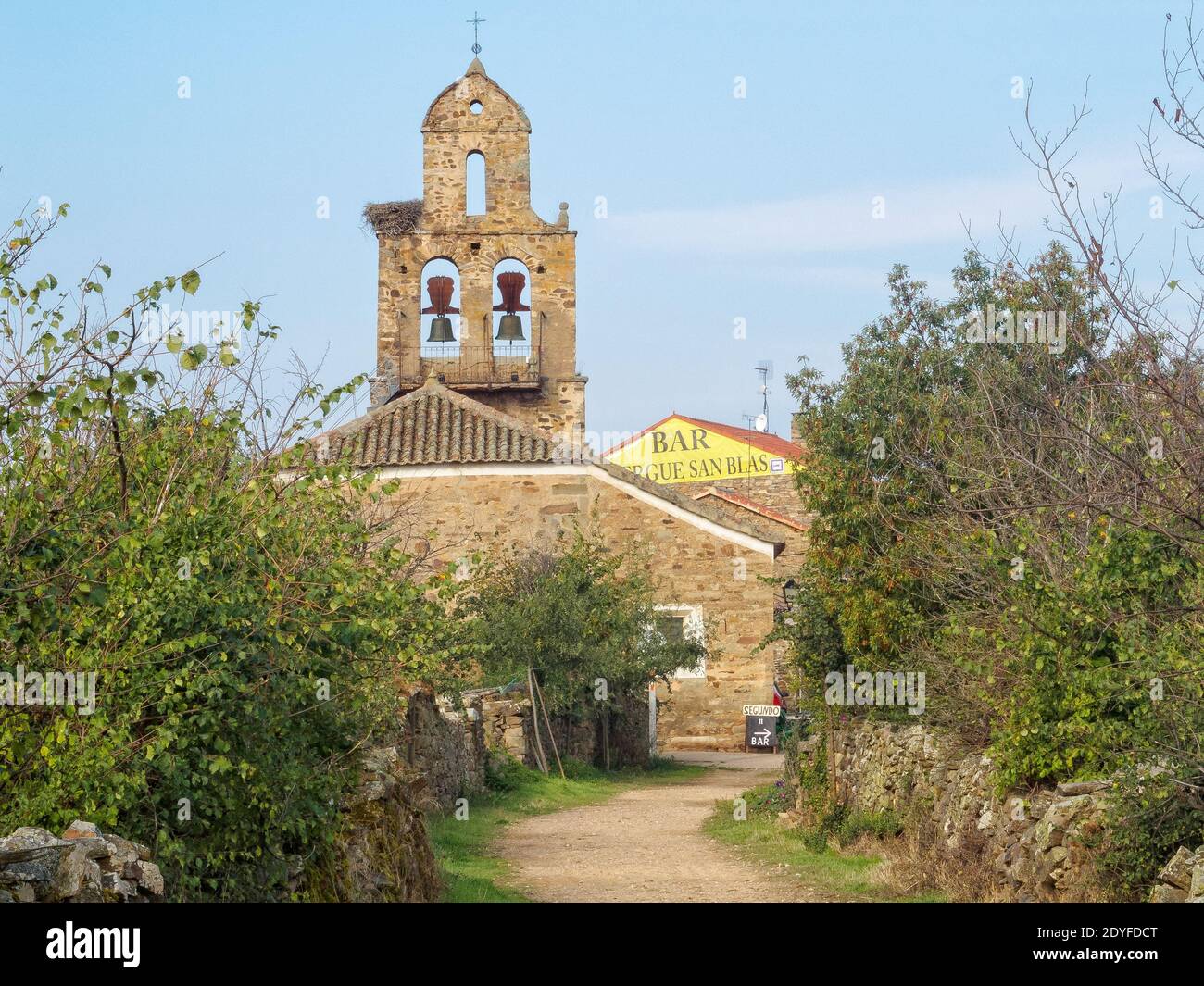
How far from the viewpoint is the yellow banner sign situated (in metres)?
43.3

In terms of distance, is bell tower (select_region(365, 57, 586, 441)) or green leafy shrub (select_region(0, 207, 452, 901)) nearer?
green leafy shrub (select_region(0, 207, 452, 901))

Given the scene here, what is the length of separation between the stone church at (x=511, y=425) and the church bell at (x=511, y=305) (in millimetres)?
27

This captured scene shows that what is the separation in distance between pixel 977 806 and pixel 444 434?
47.4ft

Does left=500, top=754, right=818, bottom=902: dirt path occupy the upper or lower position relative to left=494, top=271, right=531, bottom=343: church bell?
lower

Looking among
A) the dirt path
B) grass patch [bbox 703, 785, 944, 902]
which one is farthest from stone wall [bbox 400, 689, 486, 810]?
grass patch [bbox 703, 785, 944, 902]

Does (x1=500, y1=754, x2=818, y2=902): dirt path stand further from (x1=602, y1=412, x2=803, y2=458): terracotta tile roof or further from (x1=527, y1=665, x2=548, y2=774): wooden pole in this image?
(x1=602, y1=412, x2=803, y2=458): terracotta tile roof

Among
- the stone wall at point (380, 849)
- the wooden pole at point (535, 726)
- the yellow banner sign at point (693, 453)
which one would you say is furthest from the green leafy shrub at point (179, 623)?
the yellow banner sign at point (693, 453)

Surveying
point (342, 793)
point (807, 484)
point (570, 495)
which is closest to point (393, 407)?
point (570, 495)

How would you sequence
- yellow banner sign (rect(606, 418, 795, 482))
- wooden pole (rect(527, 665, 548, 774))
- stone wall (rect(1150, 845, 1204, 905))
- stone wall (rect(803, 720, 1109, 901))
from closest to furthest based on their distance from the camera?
stone wall (rect(1150, 845, 1204, 905)) < stone wall (rect(803, 720, 1109, 901)) < wooden pole (rect(527, 665, 548, 774)) < yellow banner sign (rect(606, 418, 795, 482))

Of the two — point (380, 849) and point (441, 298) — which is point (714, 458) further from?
point (380, 849)

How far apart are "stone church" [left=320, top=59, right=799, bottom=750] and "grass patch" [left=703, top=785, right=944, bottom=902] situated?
6686 millimetres

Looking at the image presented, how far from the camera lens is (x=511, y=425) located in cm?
2331

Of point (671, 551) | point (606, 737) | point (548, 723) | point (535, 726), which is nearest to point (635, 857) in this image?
point (535, 726)
